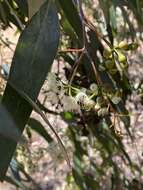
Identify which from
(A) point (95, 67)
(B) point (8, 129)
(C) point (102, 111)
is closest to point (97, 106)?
(C) point (102, 111)

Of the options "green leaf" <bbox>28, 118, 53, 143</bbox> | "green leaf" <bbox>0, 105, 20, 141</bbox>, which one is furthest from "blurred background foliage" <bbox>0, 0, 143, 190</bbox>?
"green leaf" <bbox>0, 105, 20, 141</bbox>

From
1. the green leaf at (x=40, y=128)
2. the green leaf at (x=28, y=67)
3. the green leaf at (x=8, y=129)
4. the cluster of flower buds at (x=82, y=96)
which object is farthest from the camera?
the green leaf at (x=40, y=128)

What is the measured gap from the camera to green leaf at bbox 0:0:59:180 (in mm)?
746

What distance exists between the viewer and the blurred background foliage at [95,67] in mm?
914

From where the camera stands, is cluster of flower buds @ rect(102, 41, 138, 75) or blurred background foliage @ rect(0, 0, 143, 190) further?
cluster of flower buds @ rect(102, 41, 138, 75)

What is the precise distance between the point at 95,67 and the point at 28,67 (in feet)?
0.84

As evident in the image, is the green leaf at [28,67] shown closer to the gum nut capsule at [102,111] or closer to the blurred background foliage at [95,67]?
the blurred background foliage at [95,67]

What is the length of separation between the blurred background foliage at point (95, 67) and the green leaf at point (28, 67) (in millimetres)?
64

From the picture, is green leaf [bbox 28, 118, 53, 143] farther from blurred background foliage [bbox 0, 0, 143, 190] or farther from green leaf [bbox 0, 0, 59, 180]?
green leaf [bbox 0, 0, 59, 180]

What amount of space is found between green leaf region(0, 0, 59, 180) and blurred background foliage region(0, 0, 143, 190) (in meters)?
0.06

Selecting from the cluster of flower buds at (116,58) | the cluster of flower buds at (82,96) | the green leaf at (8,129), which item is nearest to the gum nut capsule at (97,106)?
the cluster of flower buds at (82,96)

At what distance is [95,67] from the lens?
997 mm

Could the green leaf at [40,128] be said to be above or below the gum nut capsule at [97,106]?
below

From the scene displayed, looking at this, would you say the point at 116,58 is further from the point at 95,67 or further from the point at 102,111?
the point at 102,111
